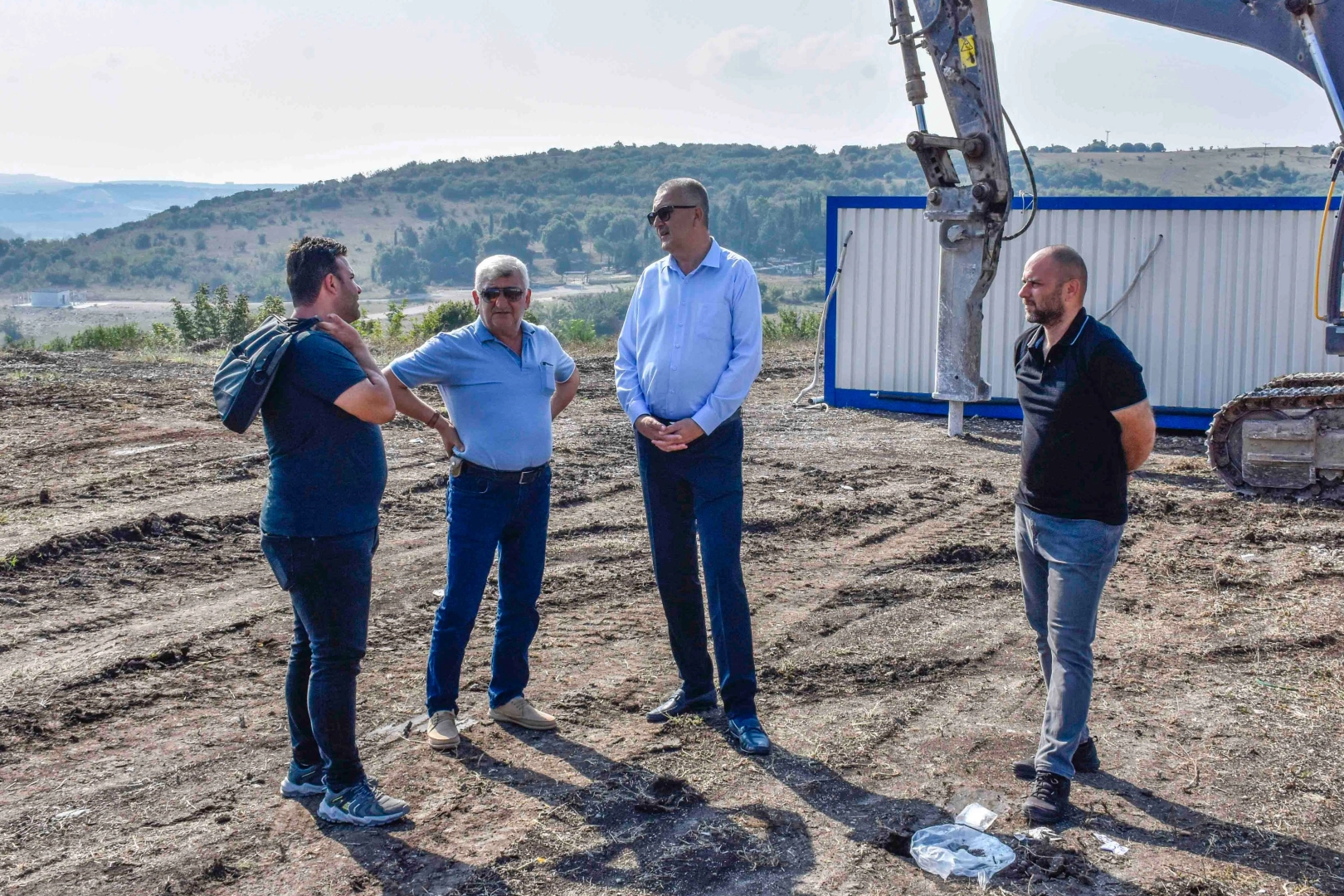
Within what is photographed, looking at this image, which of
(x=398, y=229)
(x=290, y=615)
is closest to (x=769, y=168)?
(x=398, y=229)

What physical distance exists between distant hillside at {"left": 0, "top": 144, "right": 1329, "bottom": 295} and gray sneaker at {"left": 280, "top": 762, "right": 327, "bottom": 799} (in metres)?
65.7

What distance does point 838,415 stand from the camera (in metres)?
14.6

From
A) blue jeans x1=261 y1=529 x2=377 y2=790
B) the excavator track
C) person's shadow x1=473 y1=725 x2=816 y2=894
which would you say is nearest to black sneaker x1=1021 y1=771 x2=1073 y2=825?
person's shadow x1=473 y1=725 x2=816 y2=894

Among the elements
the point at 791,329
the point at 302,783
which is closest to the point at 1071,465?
the point at 302,783

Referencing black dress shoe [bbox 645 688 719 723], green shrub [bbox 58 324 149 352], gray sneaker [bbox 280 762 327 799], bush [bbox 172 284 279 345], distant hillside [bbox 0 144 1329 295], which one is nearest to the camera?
gray sneaker [bbox 280 762 327 799]

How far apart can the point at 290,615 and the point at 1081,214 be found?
1024 centimetres

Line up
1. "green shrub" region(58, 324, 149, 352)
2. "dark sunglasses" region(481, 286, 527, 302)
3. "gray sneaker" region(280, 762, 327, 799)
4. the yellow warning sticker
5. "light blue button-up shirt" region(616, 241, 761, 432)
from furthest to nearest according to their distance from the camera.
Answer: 1. "green shrub" region(58, 324, 149, 352)
2. the yellow warning sticker
3. "light blue button-up shirt" region(616, 241, 761, 432)
4. "dark sunglasses" region(481, 286, 527, 302)
5. "gray sneaker" region(280, 762, 327, 799)

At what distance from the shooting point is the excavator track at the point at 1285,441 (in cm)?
1000

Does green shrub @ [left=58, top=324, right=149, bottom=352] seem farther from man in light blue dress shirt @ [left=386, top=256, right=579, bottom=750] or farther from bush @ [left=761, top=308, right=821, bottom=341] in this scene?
man in light blue dress shirt @ [left=386, top=256, right=579, bottom=750]

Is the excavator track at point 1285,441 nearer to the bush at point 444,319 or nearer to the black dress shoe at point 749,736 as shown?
the black dress shoe at point 749,736

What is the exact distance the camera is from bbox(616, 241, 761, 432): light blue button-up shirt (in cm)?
510

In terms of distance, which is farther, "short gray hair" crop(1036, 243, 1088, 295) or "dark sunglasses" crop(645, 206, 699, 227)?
"dark sunglasses" crop(645, 206, 699, 227)

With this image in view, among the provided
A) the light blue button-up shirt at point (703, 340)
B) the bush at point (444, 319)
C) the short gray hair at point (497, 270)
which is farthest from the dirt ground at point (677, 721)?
the bush at point (444, 319)

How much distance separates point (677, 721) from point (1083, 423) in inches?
86.7
